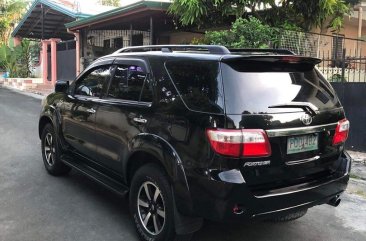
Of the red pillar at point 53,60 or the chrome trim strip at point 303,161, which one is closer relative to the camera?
the chrome trim strip at point 303,161

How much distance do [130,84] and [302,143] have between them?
1.78 metres

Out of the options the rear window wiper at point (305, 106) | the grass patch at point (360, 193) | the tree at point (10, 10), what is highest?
the tree at point (10, 10)

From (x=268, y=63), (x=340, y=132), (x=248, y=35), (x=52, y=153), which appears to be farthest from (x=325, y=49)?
(x=268, y=63)

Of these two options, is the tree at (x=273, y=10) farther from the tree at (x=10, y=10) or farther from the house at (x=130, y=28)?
the tree at (x=10, y=10)

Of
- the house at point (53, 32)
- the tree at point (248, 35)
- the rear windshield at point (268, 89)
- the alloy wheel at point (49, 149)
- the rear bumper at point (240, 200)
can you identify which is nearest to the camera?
the rear bumper at point (240, 200)

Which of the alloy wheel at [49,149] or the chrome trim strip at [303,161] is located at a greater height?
the chrome trim strip at [303,161]

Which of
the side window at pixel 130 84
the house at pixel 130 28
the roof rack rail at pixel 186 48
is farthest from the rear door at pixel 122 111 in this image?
the house at pixel 130 28

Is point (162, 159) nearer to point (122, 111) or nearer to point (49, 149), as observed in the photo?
point (122, 111)

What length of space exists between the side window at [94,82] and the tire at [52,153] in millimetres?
901

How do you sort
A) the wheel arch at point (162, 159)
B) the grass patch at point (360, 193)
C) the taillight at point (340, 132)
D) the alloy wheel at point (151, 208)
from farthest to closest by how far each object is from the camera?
the grass patch at point (360, 193) → the taillight at point (340, 132) → the alloy wheel at point (151, 208) → the wheel arch at point (162, 159)

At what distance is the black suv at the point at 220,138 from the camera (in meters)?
3.19

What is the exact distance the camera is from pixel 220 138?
3146mm

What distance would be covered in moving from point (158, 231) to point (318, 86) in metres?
1.92

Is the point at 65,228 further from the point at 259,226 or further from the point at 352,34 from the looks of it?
the point at 352,34
